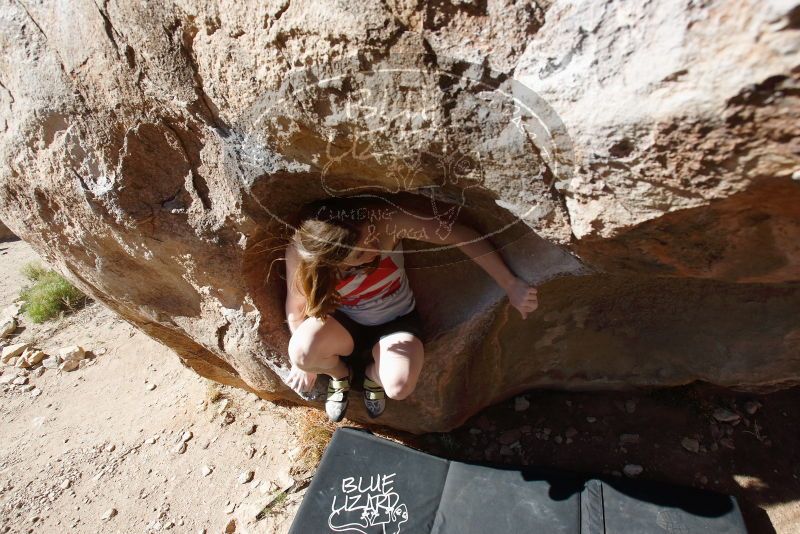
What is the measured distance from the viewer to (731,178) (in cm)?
90

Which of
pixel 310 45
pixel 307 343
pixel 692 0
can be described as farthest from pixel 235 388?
pixel 692 0

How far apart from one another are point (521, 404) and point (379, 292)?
97 cm

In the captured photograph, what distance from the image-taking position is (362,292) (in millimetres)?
1838

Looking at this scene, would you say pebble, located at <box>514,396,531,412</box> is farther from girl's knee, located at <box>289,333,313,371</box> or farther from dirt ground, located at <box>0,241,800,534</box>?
girl's knee, located at <box>289,333,313,371</box>

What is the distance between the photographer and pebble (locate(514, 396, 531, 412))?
7.77 ft

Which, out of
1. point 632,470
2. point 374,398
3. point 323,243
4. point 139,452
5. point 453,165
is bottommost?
point 139,452

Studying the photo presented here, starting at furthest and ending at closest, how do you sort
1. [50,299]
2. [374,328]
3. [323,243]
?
[50,299], [374,328], [323,243]

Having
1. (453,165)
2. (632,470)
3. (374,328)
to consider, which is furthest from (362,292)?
(632,470)

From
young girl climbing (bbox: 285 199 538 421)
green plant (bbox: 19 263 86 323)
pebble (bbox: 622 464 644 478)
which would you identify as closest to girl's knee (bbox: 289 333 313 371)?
young girl climbing (bbox: 285 199 538 421)

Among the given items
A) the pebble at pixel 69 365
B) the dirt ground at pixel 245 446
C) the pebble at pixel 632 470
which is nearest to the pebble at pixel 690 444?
the dirt ground at pixel 245 446

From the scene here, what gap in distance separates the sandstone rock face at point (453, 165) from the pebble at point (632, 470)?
0.32 meters

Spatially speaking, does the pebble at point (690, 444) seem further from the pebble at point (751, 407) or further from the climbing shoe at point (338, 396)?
the climbing shoe at point (338, 396)

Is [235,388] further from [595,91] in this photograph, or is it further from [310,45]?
[595,91]

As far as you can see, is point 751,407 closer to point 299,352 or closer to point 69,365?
point 299,352
